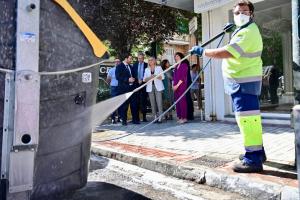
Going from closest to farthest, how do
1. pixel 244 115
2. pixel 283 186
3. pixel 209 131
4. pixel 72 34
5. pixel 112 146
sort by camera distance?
pixel 72 34
pixel 283 186
pixel 244 115
pixel 112 146
pixel 209 131

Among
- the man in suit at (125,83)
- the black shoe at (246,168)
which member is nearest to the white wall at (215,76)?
the man in suit at (125,83)

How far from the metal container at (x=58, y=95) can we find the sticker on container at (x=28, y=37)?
64 mm

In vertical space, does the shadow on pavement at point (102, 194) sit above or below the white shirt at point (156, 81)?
below

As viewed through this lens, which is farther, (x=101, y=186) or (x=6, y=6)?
(x=101, y=186)

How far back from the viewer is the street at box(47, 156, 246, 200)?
3992mm

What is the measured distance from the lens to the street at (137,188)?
399 centimetres

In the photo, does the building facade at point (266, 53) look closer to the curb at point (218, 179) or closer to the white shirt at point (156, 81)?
the white shirt at point (156, 81)

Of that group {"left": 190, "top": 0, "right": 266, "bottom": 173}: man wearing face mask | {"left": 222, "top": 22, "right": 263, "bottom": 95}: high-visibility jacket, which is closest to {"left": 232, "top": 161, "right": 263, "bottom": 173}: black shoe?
{"left": 190, "top": 0, "right": 266, "bottom": 173}: man wearing face mask

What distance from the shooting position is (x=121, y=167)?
5539 mm

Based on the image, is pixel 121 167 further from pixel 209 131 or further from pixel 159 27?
pixel 159 27

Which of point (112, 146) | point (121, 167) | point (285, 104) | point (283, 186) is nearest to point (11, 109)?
point (283, 186)

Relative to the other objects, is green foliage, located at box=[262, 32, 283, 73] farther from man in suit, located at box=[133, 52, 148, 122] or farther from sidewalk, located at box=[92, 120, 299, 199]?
man in suit, located at box=[133, 52, 148, 122]

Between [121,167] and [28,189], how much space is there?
3.17 m

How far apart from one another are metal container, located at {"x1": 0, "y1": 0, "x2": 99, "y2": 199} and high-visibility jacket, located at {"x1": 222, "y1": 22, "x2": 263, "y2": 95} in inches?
77.1
